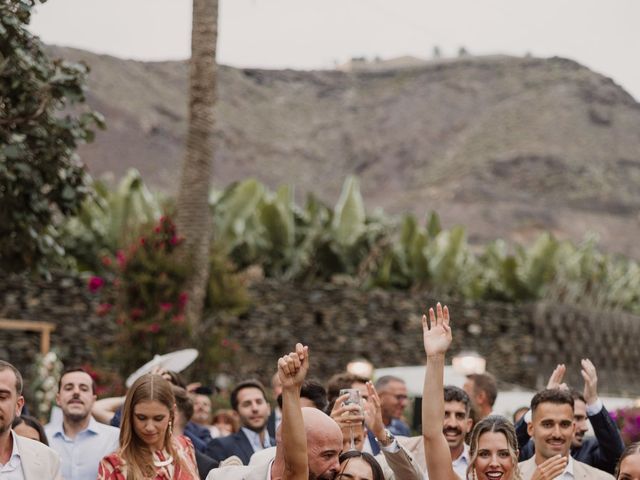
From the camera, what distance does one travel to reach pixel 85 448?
24.2 feet

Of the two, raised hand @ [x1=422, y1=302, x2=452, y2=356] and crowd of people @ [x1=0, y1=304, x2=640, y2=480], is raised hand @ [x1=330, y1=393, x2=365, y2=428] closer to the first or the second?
crowd of people @ [x1=0, y1=304, x2=640, y2=480]

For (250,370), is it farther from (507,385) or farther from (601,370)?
(601,370)

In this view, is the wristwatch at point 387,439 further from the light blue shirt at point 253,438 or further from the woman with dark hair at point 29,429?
the light blue shirt at point 253,438

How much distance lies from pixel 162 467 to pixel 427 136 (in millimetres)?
61493

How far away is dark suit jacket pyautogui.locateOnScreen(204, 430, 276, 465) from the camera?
837 centimetres

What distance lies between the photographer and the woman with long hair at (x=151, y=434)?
579 cm

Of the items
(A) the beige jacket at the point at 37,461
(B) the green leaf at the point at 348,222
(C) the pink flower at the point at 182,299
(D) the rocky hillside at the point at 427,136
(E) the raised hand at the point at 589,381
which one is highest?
(D) the rocky hillside at the point at 427,136

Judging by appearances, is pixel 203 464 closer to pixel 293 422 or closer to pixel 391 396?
pixel 391 396

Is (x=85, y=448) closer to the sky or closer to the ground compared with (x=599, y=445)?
closer to the ground

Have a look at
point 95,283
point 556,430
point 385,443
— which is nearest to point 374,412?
point 385,443

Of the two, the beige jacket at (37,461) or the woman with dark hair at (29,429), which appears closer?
the beige jacket at (37,461)

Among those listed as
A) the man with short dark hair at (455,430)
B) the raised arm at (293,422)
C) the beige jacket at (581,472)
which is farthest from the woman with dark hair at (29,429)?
the beige jacket at (581,472)

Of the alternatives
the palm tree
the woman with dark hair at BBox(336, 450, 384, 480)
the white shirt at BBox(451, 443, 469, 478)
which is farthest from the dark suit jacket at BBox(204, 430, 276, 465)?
the palm tree

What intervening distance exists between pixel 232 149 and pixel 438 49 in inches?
947
